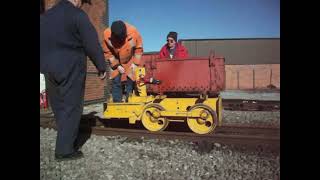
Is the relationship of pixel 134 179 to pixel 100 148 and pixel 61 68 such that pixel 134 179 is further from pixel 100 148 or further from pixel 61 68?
Answer: pixel 61 68

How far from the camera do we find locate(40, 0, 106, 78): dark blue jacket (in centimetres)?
253

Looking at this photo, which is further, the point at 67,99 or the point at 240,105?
the point at 240,105

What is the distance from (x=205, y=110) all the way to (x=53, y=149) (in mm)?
1497

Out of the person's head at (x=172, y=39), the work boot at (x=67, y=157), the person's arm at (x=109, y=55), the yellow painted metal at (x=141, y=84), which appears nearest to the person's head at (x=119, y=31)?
the person's arm at (x=109, y=55)

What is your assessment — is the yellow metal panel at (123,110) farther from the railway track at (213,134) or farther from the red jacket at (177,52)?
the red jacket at (177,52)

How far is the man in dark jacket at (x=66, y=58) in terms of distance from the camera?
8.32 ft

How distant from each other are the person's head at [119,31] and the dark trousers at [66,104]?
81 centimetres

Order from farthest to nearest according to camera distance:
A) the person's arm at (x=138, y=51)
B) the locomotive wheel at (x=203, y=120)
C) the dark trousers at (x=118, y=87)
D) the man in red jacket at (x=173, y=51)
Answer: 1. the dark trousers at (x=118, y=87)
2. the person's arm at (x=138, y=51)
3. the man in red jacket at (x=173, y=51)
4. the locomotive wheel at (x=203, y=120)

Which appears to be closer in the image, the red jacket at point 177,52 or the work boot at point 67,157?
the work boot at point 67,157

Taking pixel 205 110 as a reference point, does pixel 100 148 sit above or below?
below
